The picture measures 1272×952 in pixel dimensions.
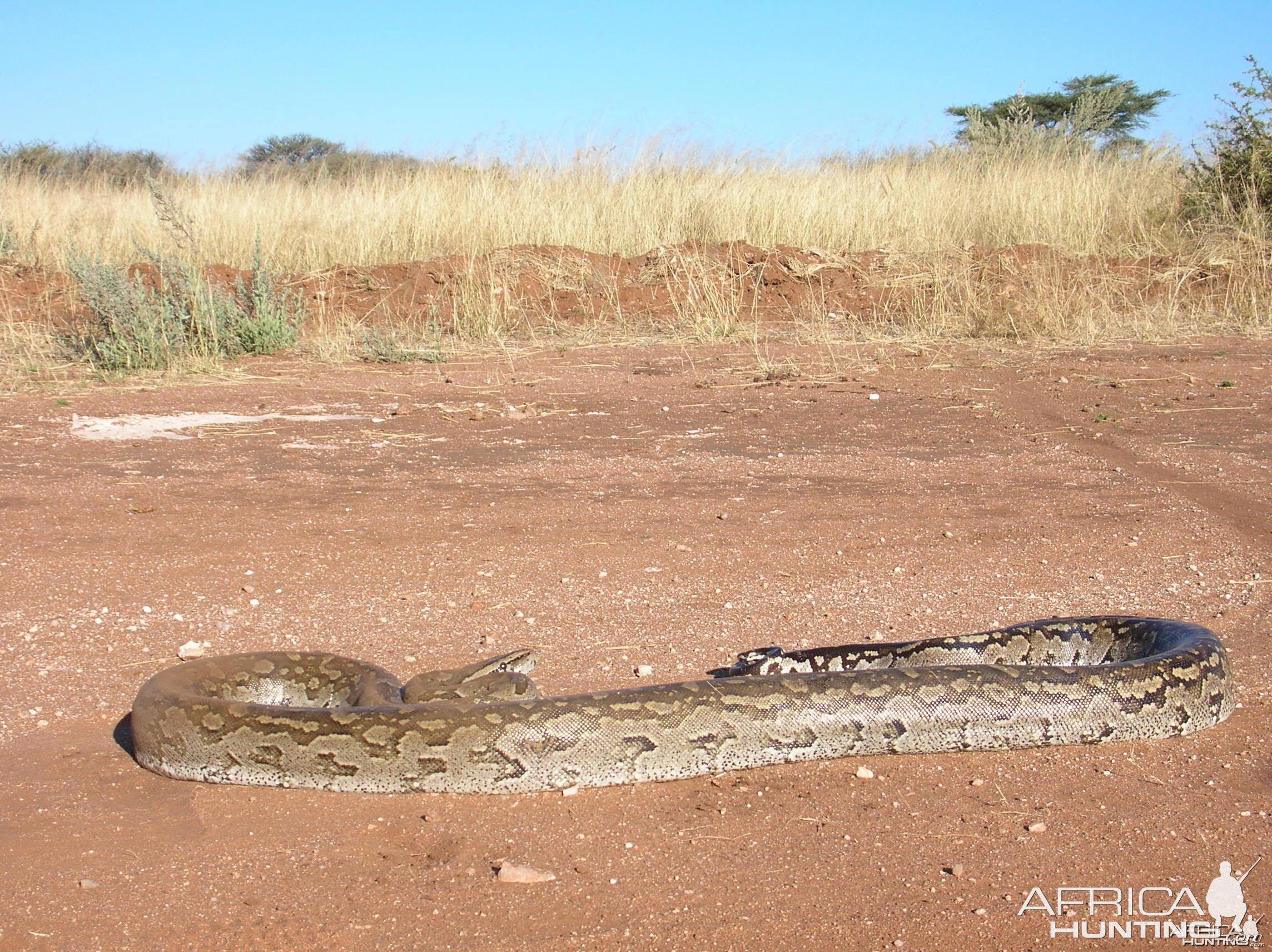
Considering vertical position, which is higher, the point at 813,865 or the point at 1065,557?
the point at 1065,557

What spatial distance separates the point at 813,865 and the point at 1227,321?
14.0 metres

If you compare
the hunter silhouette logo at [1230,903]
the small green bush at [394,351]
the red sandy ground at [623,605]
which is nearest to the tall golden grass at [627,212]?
the small green bush at [394,351]

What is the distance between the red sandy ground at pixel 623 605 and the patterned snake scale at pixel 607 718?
98mm

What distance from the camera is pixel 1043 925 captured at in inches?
129

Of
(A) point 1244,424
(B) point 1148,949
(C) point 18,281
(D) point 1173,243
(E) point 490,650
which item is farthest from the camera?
(D) point 1173,243

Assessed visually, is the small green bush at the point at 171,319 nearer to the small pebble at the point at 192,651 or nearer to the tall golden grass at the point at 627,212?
the tall golden grass at the point at 627,212

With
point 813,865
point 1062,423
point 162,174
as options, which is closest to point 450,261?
point 162,174

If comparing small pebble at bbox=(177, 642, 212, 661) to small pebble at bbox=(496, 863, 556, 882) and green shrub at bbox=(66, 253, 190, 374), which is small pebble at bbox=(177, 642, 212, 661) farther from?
green shrub at bbox=(66, 253, 190, 374)

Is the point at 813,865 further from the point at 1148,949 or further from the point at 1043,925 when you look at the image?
the point at 1148,949

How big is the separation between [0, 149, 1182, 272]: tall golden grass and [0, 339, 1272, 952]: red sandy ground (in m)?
6.48

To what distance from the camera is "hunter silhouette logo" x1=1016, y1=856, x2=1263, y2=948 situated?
3229 mm

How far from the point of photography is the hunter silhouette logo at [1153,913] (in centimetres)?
323

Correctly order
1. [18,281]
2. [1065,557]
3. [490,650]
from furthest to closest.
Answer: [18,281] → [1065,557] → [490,650]

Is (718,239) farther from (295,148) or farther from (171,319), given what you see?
(295,148)
